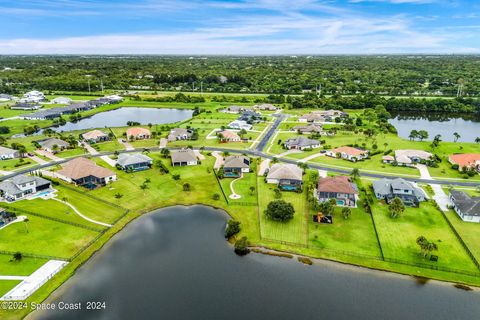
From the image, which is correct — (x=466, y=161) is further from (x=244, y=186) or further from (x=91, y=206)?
(x=91, y=206)

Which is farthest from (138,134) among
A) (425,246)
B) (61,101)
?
(425,246)

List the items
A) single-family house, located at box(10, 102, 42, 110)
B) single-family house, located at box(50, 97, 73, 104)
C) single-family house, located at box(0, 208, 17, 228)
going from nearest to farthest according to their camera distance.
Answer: single-family house, located at box(0, 208, 17, 228), single-family house, located at box(10, 102, 42, 110), single-family house, located at box(50, 97, 73, 104)

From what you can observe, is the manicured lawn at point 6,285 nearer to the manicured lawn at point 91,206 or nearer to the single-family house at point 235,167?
the manicured lawn at point 91,206

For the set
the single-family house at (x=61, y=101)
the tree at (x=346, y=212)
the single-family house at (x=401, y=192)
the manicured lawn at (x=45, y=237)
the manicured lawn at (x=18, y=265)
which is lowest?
the manicured lawn at (x=18, y=265)

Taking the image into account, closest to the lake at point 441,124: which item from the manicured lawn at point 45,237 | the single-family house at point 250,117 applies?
the single-family house at point 250,117

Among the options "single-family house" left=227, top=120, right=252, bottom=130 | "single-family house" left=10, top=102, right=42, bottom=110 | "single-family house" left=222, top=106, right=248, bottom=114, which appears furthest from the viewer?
"single-family house" left=10, top=102, right=42, bottom=110

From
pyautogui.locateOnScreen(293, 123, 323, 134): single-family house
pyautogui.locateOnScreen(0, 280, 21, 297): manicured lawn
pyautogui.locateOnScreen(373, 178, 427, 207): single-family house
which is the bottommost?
pyautogui.locateOnScreen(0, 280, 21, 297): manicured lawn

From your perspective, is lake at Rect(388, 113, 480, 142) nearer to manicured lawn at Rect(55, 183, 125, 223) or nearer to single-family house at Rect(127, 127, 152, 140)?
single-family house at Rect(127, 127, 152, 140)

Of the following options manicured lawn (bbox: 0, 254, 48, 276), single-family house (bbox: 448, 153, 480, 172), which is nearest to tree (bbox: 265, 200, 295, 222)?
manicured lawn (bbox: 0, 254, 48, 276)
